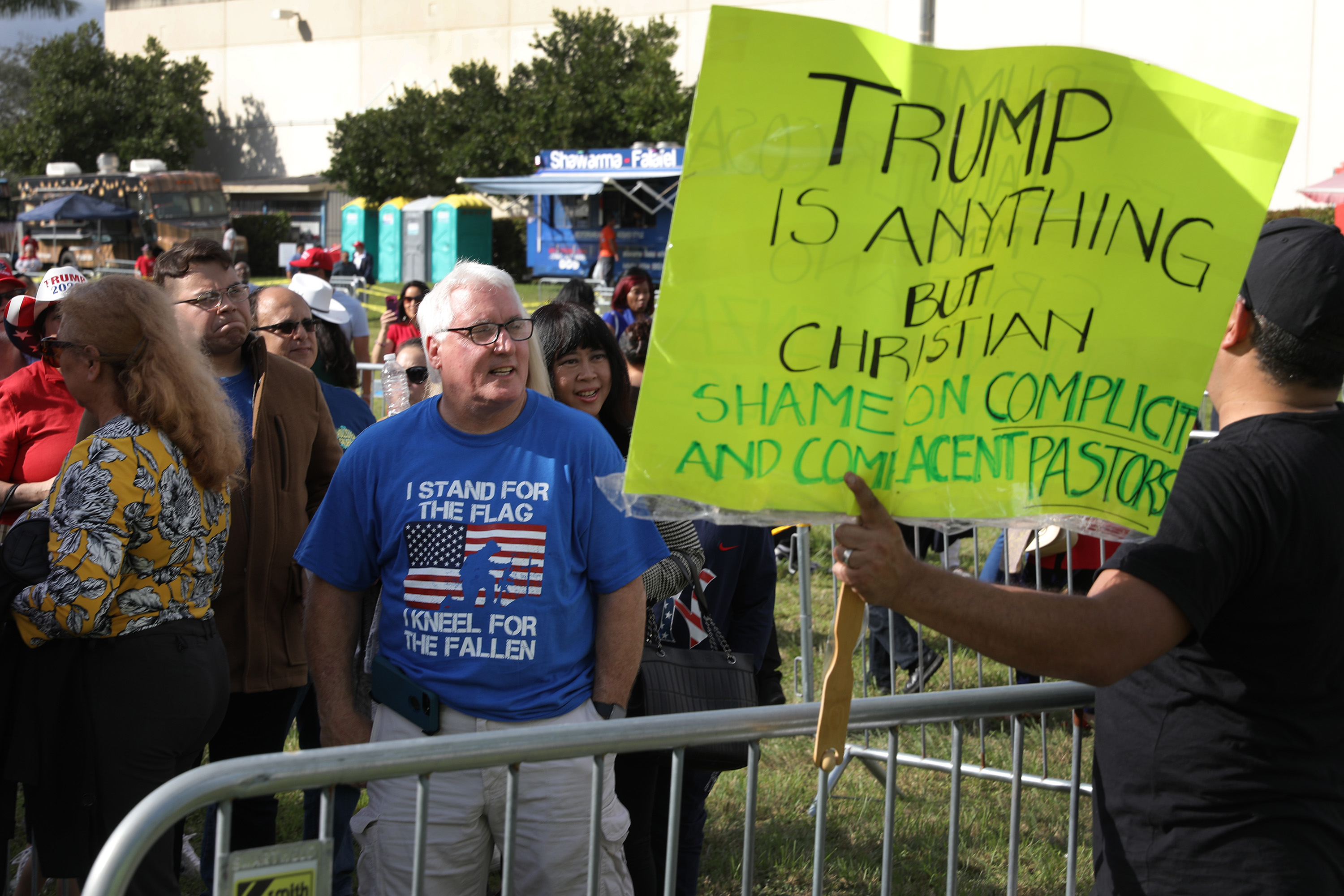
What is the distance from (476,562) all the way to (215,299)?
4.91 feet

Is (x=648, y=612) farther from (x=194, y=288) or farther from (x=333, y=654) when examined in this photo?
(x=194, y=288)

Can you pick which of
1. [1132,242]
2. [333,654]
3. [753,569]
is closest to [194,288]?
[333,654]

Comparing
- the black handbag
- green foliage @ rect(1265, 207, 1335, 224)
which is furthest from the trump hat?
green foliage @ rect(1265, 207, 1335, 224)

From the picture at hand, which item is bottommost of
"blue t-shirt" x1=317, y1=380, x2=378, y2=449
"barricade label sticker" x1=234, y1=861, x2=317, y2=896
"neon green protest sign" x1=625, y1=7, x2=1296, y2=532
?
"blue t-shirt" x1=317, y1=380, x2=378, y2=449

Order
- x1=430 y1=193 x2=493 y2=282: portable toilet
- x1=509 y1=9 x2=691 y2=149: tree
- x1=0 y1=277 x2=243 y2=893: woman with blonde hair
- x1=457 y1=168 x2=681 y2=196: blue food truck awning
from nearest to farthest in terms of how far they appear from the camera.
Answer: x1=0 y1=277 x2=243 y2=893: woman with blonde hair < x1=457 y1=168 x2=681 y2=196: blue food truck awning < x1=430 y1=193 x2=493 y2=282: portable toilet < x1=509 y1=9 x2=691 y2=149: tree

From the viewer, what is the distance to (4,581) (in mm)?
2697

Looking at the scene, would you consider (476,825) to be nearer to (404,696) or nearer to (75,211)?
(404,696)

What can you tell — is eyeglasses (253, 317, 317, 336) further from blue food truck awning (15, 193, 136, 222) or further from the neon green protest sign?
blue food truck awning (15, 193, 136, 222)

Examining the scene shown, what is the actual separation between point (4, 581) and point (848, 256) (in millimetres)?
2183

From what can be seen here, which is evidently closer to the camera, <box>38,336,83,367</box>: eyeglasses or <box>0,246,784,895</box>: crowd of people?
<box>0,246,784,895</box>: crowd of people

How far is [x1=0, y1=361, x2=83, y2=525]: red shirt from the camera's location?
361 centimetres

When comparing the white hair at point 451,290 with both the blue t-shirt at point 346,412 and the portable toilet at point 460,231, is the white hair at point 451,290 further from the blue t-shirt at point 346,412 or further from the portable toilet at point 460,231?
the portable toilet at point 460,231

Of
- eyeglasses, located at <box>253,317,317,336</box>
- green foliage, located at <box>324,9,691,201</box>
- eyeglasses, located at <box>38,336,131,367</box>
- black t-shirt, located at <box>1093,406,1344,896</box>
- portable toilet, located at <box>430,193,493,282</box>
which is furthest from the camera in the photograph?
green foliage, located at <box>324,9,691,201</box>

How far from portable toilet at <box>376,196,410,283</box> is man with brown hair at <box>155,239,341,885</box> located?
32122 mm
